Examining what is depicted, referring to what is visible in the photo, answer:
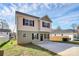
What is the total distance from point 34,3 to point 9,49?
75cm

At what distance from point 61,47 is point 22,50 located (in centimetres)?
57

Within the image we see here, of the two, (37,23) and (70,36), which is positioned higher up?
(37,23)

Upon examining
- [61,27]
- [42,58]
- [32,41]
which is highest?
[61,27]

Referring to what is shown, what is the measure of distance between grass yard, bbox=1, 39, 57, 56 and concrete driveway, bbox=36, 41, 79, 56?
7 cm

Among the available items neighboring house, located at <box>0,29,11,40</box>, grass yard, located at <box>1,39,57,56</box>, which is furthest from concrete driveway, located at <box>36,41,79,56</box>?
neighboring house, located at <box>0,29,11,40</box>

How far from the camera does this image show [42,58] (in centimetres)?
311

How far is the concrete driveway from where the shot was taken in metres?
3.14

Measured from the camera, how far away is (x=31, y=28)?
126 inches

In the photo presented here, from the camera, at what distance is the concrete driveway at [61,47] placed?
3.14 meters

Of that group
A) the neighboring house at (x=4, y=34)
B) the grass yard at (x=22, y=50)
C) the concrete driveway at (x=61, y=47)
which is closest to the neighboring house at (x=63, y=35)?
the concrete driveway at (x=61, y=47)

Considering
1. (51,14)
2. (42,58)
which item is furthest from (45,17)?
(42,58)

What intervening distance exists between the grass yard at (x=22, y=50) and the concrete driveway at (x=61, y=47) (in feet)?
0.22

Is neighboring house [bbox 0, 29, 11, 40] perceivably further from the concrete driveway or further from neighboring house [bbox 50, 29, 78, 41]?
neighboring house [bbox 50, 29, 78, 41]

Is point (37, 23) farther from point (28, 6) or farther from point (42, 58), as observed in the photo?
point (42, 58)
